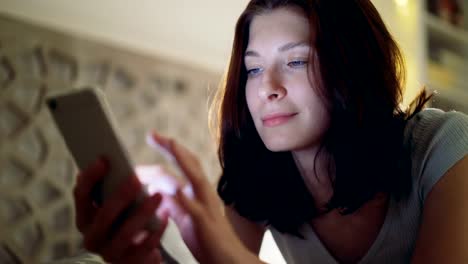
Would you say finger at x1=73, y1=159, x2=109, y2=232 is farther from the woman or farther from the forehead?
the forehead

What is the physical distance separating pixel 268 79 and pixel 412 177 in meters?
0.23

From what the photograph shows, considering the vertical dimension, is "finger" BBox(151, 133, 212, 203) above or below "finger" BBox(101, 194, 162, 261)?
above

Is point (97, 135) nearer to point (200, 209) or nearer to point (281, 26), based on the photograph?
point (200, 209)

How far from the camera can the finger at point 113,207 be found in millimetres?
342

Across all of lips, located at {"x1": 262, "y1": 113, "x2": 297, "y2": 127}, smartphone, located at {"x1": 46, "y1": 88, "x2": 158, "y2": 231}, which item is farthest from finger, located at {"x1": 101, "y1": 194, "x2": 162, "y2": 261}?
lips, located at {"x1": 262, "y1": 113, "x2": 297, "y2": 127}

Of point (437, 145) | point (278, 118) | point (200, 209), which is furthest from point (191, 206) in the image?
point (437, 145)

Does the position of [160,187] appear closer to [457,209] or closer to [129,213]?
[129,213]

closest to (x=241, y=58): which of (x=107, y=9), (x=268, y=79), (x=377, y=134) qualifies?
(x=268, y=79)

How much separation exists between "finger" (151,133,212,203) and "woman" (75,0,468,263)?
52mm

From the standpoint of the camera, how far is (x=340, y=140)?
57cm

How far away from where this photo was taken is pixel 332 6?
545 millimetres

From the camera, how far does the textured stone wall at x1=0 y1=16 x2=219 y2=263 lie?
2.35 feet

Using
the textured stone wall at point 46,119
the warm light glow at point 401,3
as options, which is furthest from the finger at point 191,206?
the warm light glow at point 401,3

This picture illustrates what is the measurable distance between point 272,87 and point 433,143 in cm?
22
